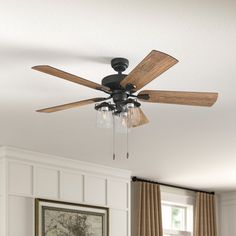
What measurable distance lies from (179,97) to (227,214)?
6139mm

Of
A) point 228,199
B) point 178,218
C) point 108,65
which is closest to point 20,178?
point 108,65

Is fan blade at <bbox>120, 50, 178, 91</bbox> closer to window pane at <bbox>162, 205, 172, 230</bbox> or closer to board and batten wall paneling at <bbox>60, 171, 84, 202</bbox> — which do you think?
→ board and batten wall paneling at <bbox>60, 171, 84, 202</bbox>

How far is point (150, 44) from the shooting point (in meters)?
3.05

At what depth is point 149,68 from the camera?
2.79m

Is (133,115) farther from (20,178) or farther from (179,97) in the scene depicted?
(20,178)

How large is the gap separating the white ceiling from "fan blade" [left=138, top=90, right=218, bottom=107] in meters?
0.24

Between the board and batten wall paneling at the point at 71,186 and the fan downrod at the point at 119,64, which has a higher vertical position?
the fan downrod at the point at 119,64

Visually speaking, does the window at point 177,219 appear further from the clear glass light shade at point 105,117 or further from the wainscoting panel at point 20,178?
the clear glass light shade at point 105,117

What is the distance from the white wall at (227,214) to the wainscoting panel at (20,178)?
411cm

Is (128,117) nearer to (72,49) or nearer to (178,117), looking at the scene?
(72,49)

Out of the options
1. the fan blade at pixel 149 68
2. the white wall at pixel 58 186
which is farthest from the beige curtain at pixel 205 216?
the fan blade at pixel 149 68

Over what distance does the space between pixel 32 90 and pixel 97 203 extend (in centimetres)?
298

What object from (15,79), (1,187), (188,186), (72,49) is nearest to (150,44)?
(72,49)

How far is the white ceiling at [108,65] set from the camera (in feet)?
8.71
